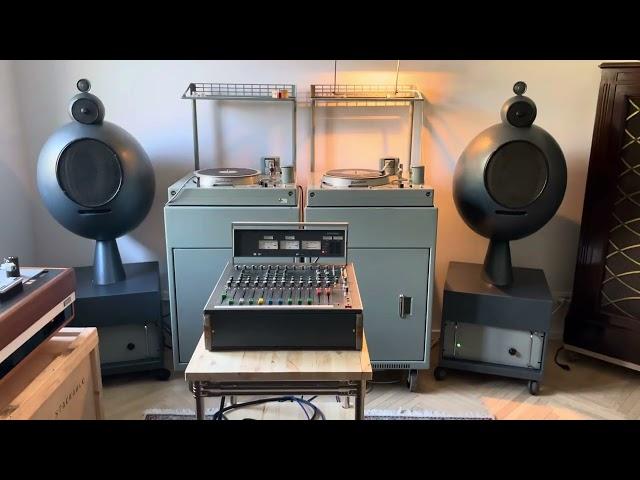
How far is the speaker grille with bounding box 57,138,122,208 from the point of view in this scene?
7.00ft

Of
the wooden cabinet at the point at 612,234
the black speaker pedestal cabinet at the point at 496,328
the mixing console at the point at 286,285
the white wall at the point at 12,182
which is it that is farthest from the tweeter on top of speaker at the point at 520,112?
the white wall at the point at 12,182

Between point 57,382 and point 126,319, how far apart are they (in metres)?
1.09

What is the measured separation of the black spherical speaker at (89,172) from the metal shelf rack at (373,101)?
887mm

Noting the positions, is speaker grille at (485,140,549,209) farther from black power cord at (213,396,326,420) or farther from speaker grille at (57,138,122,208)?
speaker grille at (57,138,122,208)

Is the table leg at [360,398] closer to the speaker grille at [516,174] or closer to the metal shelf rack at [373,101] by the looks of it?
the speaker grille at [516,174]

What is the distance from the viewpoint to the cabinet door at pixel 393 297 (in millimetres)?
2268

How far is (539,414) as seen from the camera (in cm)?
226

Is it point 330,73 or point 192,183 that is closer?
point 192,183

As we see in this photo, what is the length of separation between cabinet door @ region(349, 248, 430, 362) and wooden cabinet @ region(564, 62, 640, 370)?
85 cm

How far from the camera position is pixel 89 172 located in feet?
7.09

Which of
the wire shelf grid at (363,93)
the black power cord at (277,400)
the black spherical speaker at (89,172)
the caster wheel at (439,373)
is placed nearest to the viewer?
the black power cord at (277,400)

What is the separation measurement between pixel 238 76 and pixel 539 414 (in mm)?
2041
